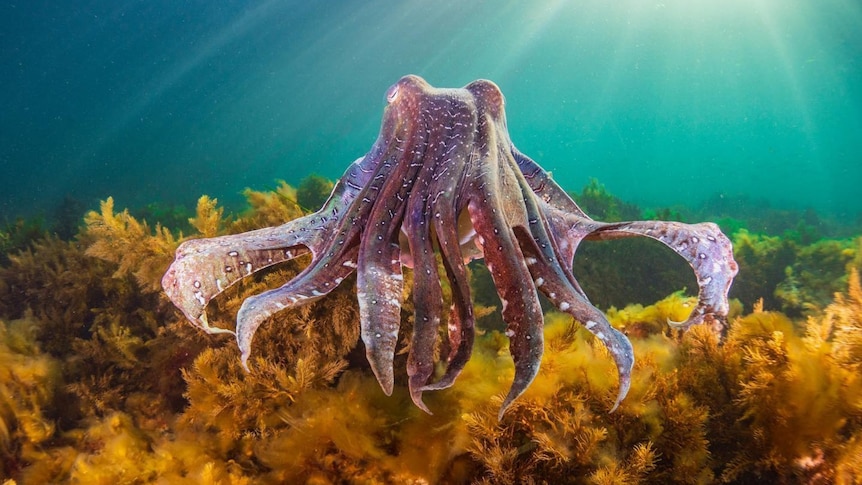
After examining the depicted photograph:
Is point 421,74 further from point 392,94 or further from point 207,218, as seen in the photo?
point 392,94

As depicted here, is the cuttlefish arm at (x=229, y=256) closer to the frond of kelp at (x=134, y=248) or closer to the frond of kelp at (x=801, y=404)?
the frond of kelp at (x=134, y=248)

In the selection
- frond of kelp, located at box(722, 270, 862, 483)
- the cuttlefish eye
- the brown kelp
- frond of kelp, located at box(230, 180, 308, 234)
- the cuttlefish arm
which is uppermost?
frond of kelp, located at box(230, 180, 308, 234)

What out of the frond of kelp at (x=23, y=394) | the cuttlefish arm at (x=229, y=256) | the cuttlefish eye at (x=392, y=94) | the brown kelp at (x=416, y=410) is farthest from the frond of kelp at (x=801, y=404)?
the frond of kelp at (x=23, y=394)

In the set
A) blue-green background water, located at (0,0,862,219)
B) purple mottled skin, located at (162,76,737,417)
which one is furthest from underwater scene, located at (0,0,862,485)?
blue-green background water, located at (0,0,862,219)

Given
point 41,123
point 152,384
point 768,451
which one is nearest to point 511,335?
point 768,451

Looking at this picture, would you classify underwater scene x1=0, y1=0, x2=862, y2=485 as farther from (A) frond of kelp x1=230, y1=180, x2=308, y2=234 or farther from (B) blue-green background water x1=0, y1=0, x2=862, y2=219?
(B) blue-green background water x1=0, y1=0, x2=862, y2=219

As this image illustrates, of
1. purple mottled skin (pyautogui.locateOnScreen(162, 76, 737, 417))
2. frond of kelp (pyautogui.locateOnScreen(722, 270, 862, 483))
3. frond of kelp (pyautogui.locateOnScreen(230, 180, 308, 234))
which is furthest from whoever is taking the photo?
frond of kelp (pyautogui.locateOnScreen(230, 180, 308, 234))

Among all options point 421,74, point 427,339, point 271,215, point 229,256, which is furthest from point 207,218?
point 421,74
